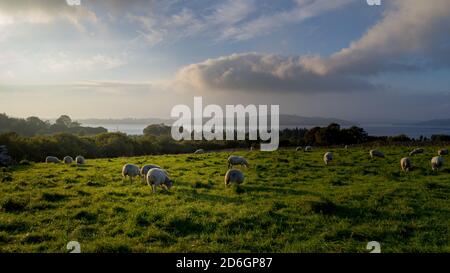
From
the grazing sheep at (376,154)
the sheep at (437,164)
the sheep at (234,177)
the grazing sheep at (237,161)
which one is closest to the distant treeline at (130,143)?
the grazing sheep at (376,154)

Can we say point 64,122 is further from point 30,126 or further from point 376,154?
point 376,154

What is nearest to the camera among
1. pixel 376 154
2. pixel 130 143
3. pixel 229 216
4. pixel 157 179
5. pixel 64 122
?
pixel 229 216

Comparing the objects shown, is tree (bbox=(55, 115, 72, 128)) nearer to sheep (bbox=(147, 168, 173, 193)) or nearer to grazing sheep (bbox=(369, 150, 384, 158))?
grazing sheep (bbox=(369, 150, 384, 158))

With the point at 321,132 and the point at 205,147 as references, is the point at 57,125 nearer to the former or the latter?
the point at 205,147

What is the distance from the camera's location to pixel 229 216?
12711 millimetres

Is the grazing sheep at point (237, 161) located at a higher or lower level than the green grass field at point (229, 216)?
higher

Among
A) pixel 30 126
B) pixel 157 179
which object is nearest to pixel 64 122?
pixel 30 126

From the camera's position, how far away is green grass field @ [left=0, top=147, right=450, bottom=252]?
10000 millimetres

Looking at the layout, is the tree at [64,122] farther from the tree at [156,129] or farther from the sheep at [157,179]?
the sheep at [157,179]

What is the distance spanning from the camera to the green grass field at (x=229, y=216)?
32.8ft

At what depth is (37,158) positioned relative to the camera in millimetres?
52719

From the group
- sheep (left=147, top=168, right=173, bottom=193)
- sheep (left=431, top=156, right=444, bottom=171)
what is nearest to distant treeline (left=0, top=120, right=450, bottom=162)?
sheep (left=431, top=156, right=444, bottom=171)

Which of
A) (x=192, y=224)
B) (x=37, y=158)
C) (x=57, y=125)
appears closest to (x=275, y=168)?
(x=192, y=224)
